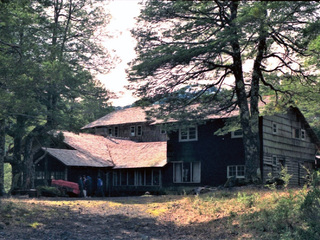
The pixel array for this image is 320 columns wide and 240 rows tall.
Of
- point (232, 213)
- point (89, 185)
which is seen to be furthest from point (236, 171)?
point (232, 213)

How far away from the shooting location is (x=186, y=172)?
34.7 m

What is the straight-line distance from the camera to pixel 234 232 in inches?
536

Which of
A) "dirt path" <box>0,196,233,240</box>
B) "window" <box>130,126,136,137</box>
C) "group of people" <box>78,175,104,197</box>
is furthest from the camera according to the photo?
"window" <box>130,126,136,137</box>

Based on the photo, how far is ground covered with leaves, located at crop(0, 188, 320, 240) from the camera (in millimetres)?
12828

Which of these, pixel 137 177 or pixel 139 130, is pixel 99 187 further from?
pixel 139 130

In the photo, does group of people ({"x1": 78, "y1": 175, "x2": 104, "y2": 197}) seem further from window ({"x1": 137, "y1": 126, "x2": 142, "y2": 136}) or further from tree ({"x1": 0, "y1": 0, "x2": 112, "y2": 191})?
window ({"x1": 137, "y1": 126, "x2": 142, "y2": 136})

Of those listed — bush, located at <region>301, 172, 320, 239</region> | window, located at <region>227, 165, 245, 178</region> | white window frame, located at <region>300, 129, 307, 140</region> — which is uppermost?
white window frame, located at <region>300, 129, 307, 140</region>

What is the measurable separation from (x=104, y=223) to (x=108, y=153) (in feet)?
82.3

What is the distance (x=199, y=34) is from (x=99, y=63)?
1525 cm

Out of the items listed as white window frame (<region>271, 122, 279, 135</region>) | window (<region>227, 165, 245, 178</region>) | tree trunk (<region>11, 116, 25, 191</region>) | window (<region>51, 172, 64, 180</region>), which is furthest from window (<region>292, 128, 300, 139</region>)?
tree trunk (<region>11, 116, 25, 191</region>)

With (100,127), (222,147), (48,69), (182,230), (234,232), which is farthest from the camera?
(100,127)

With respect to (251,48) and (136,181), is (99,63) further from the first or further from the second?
(251,48)

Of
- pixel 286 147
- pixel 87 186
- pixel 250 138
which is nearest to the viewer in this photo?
pixel 250 138

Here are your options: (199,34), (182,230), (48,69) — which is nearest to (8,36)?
(48,69)
